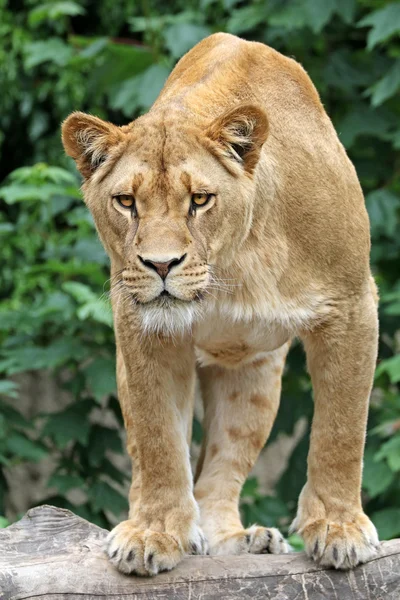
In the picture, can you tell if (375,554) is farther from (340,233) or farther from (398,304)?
(398,304)

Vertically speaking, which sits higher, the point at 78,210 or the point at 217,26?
the point at 217,26

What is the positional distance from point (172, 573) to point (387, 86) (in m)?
3.41

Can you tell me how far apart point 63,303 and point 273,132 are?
2.37m

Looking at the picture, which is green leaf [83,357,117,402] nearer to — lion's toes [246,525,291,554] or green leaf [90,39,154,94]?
green leaf [90,39,154,94]

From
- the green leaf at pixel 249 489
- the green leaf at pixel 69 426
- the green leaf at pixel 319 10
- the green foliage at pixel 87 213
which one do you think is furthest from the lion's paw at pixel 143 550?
the green leaf at pixel 319 10

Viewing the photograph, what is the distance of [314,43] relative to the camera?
266 inches

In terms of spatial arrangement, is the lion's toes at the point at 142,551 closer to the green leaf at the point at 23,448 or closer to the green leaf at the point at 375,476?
the green leaf at the point at 23,448

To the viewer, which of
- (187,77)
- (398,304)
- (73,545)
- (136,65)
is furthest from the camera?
(136,65)

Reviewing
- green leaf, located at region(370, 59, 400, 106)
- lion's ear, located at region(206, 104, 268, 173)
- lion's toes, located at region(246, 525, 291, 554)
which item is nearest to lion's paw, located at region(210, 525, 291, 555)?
lion's toes, located at region(246, 525, 291, 554)

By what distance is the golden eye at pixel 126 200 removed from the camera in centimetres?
329

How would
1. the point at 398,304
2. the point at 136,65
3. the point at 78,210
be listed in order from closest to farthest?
the point at 398,304, the point at 78,210, the point at 136,65

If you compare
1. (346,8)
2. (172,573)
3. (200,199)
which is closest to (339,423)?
(172,573)

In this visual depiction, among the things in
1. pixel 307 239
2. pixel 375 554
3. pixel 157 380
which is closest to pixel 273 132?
pixel 307 239

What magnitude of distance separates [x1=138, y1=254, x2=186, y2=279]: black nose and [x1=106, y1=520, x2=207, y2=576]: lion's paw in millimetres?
939
